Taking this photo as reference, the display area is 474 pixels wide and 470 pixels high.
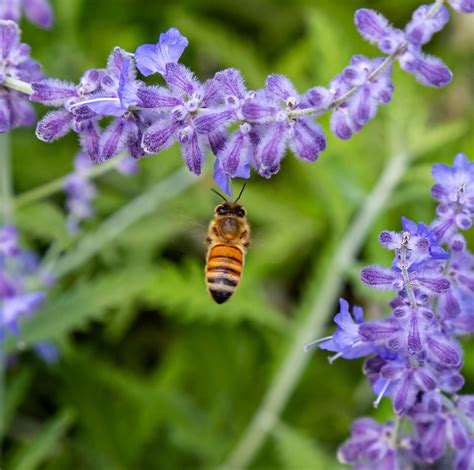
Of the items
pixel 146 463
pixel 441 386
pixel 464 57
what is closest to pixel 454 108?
pixel 464 57

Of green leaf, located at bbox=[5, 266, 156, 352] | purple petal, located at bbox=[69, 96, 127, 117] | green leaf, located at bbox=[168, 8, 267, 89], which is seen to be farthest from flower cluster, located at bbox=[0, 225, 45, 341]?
green leaf, located at bbox=[168, 8, 267, 89]

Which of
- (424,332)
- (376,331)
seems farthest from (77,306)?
(424,332)

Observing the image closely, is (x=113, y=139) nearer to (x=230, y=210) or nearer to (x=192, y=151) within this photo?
(x=192, y=151)

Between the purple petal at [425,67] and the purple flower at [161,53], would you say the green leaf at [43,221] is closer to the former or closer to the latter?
the purple flower at [161,53]

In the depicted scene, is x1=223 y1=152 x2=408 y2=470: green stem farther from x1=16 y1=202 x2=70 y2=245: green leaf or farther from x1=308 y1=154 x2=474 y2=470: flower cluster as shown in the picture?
x1=308 y1=154 x2=474 y2=470: flower cluster

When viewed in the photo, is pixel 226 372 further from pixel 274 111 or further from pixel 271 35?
pixel 274 111

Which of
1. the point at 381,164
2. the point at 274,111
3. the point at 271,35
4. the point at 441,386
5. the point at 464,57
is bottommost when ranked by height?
the point at 441,386

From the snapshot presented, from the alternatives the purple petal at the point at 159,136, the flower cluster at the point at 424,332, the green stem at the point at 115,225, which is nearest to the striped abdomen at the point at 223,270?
the flower cluster at the point at 424,332
